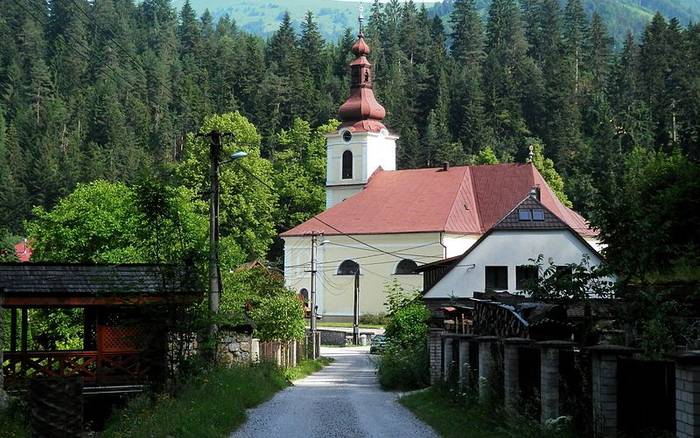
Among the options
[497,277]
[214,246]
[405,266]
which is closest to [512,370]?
[214,246]

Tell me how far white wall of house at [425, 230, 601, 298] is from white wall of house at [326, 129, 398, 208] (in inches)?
1273

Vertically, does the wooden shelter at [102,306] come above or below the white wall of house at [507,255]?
below

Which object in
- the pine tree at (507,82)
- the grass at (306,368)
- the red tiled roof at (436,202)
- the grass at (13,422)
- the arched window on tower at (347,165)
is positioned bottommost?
the grass at (306,368)

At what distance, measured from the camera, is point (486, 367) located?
19.3 metres

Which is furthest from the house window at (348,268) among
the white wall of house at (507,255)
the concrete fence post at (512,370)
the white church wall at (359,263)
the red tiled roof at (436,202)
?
the concrete fence post at (512,370)

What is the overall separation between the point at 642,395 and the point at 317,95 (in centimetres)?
10452

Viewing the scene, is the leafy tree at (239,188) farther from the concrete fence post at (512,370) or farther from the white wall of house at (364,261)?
the concrete fence post at (512,370)

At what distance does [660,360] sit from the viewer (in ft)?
41.7

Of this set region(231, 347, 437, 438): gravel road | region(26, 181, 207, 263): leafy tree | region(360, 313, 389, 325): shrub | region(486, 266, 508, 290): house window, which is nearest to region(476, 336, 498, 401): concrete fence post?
region(231, 347, 437, 438): gravel road

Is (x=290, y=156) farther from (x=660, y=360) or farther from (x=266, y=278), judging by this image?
(x=660, y=360)

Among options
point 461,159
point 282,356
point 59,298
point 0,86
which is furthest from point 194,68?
point 59,298

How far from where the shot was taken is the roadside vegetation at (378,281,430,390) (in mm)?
29922

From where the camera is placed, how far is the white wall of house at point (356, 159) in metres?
74.8

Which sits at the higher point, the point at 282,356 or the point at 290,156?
the point at 290,156
